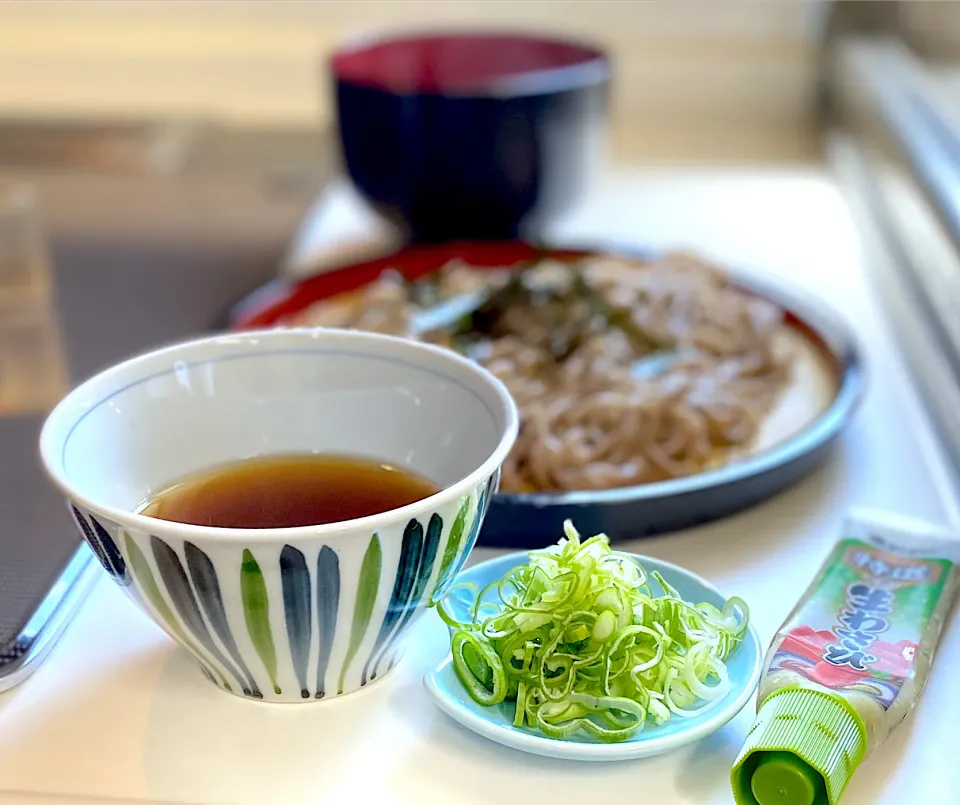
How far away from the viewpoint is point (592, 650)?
488mm

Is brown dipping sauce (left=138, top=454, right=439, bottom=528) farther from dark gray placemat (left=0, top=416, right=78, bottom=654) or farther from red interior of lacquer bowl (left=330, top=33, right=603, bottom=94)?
red interior of lacquer bowl (left=330, top=33, right=603, bottom=94)

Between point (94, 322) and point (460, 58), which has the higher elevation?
point (460, 58)

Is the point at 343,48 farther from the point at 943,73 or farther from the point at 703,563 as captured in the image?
the point at 703,563

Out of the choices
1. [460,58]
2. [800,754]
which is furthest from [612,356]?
[460,58]

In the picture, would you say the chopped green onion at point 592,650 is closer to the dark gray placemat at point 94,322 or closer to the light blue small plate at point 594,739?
the light blue small plate at point 594,739

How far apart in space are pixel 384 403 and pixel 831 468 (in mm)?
314

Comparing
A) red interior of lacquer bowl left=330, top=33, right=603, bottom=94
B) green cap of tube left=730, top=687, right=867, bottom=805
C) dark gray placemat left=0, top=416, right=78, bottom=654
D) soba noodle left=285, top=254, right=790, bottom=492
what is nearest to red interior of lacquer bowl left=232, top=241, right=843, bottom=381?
soba noodle left=285, top=254, right=790, bottom=492

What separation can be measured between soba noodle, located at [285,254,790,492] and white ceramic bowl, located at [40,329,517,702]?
0.12m

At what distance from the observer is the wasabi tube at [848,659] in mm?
439

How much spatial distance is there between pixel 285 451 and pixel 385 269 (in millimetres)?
400

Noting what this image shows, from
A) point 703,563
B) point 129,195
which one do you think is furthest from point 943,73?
point 129,195

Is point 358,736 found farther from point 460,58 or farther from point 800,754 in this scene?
point 460,58

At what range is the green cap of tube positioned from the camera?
435 mm

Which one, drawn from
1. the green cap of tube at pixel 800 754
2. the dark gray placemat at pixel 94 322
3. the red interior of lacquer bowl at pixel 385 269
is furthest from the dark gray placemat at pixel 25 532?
the green cap of tube at pixel 800 754
